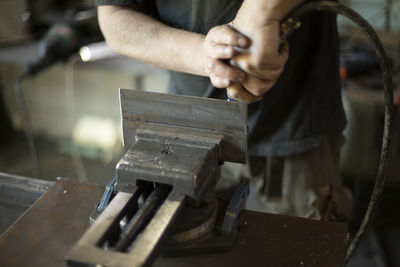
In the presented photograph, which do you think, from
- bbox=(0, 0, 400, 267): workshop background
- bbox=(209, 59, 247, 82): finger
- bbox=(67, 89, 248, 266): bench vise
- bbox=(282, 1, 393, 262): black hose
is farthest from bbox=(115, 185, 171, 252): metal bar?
bbox=(0, 0, 400, 267): workshop background

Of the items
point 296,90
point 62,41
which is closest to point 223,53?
point 296,90

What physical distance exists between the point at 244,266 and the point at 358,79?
1.45 meters

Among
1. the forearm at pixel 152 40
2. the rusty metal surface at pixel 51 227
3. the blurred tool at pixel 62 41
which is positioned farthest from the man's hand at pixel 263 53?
the blurred tool at pixel 62 41

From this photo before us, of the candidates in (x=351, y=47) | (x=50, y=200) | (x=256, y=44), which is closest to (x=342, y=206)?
(x=256, y=44)

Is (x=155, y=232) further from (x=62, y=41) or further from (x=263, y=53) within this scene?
(x=62, y=41)

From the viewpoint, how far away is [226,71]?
81 cm

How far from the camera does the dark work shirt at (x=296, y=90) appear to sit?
1076 millimetres

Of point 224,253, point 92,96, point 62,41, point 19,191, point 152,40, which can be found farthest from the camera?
point 92,96

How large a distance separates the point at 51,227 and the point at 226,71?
38 centimetres

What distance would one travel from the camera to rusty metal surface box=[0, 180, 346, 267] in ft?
2.37

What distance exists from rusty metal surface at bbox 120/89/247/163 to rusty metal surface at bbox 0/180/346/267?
0.42 feet

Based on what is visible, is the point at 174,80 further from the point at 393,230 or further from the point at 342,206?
the point at 393,230

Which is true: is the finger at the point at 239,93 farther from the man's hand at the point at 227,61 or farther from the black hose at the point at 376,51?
the black hose at the point at 376,51

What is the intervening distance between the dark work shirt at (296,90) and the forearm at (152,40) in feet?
0.12
